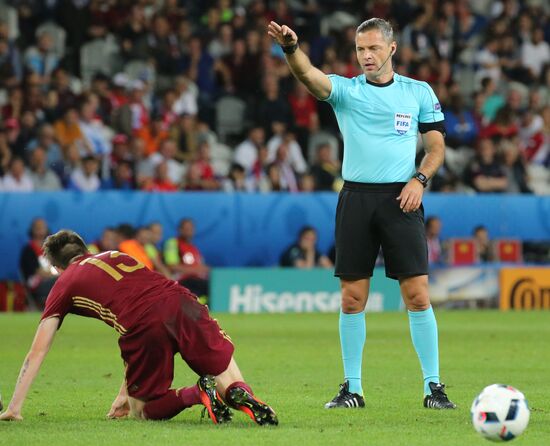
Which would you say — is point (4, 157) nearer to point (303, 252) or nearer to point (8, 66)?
point (8, 66)

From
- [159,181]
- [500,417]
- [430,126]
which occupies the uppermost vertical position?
[430,126]

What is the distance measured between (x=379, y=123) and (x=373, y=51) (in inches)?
18.3

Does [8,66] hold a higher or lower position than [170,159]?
higher

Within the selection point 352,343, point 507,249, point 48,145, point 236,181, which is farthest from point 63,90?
point 352,343

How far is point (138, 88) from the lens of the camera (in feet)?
65.9

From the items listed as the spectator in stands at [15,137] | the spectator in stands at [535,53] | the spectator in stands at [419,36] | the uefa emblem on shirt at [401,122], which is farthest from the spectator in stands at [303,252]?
the uefa emblem on shirt at [401,122]

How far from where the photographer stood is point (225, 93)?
848 inches

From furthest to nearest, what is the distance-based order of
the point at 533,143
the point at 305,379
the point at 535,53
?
A: the point at 535,53
the point at 533,143
the point at 305,379

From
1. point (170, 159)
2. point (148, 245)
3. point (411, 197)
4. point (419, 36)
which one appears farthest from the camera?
point (419, 36)

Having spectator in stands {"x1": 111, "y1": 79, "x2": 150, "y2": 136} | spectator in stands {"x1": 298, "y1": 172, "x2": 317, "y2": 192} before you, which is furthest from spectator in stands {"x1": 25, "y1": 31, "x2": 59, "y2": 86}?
spectator in stands {"x1": 298, "y1": 172, "x2": 317, "y2": 192}

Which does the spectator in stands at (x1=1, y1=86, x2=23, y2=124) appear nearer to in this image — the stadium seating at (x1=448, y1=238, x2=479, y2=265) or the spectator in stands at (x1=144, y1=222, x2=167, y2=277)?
the spectator in stands at (x1=144, y1=222, x2=167, y2=277)

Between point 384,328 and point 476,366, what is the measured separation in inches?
180

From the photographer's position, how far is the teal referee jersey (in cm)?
814

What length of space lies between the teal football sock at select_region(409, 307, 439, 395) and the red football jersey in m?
1.65
